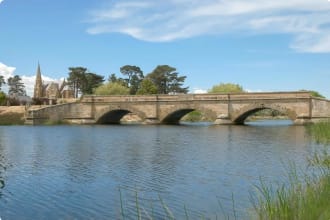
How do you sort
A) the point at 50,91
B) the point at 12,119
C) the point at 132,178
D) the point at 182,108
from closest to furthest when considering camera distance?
the point at 132,178
the point at 182,108
the point at 12,119
the point at 50,91

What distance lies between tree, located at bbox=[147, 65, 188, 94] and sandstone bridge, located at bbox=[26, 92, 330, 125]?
30.7m

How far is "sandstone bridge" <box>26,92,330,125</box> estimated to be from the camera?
50125 millimetres

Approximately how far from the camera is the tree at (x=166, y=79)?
96062mm

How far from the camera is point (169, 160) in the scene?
1953cm

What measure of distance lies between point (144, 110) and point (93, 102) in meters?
7.05

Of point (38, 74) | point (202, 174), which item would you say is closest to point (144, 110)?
point (202, 174)

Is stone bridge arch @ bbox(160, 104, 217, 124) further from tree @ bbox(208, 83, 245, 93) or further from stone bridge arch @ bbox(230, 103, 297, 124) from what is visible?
tree @ bbox(208, 83, 245, 93)

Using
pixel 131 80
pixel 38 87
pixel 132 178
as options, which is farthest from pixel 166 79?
pixel 132 178

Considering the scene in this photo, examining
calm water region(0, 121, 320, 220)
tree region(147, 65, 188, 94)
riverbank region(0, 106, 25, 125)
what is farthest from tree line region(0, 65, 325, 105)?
calm water region(0, 121, 320, 220)

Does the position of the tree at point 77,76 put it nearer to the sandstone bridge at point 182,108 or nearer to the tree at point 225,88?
the tree at point 225,88

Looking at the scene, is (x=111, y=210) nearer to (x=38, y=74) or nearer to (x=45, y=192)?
(x=45, y=192)

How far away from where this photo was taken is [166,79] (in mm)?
96188

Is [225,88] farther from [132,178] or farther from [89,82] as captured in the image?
[132,178]

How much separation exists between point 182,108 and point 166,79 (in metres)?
40.8
